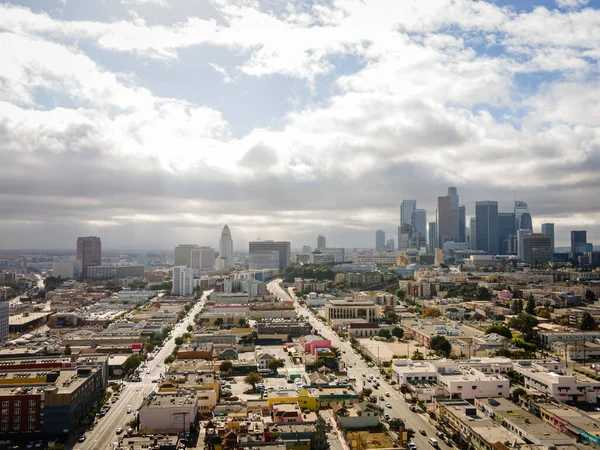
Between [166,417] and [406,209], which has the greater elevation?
[406,209]

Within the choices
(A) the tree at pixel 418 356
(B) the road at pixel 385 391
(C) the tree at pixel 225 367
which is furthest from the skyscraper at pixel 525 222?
(C) the tree at pixel 225 367

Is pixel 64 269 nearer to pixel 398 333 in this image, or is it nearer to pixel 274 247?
pixel 274 247

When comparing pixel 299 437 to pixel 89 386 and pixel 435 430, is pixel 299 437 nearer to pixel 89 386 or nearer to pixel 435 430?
pixel 435 430

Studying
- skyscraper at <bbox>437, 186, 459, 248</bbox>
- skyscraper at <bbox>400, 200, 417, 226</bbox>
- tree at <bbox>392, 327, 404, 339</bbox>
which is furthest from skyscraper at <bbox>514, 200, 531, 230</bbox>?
tree at <bbox>392, 327, 404, 339</bbox>

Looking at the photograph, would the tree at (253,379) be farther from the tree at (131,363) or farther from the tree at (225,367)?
→ the tree at (131,363)

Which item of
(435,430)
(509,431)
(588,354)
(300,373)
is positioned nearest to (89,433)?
(300,373)

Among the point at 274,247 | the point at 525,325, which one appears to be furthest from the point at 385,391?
the point at 274,247
